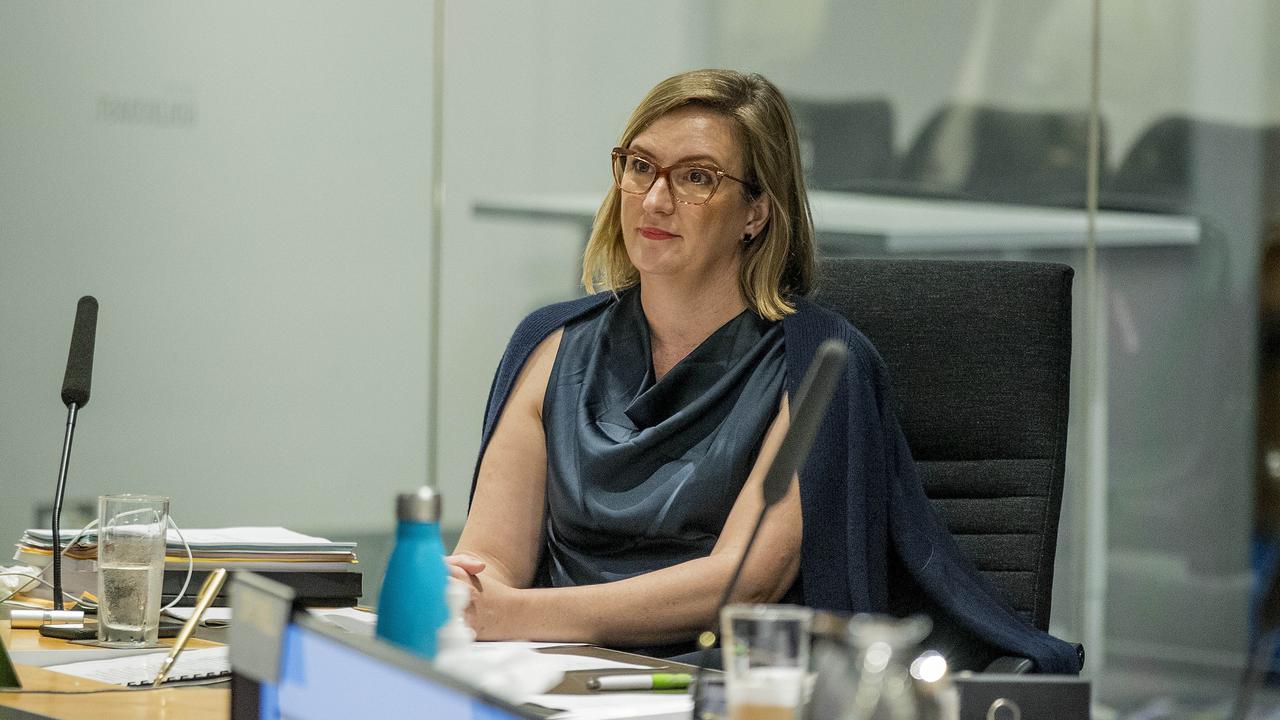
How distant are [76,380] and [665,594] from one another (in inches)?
27.4

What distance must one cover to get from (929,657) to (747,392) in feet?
3.52

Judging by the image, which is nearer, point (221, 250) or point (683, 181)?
point (683, 181)

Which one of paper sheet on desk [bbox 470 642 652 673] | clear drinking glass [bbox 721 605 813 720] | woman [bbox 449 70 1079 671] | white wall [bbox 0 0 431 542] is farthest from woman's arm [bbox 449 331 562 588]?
white wall [bbox 0 0 431 542]

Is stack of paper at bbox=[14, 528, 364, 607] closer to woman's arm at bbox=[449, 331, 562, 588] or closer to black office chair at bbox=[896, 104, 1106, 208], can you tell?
woman's arm at bbox=[449, 331, 562, 588]

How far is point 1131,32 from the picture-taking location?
3195mm

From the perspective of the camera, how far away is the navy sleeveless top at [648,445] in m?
1.85

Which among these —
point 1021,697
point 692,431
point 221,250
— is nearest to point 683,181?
point 692,431

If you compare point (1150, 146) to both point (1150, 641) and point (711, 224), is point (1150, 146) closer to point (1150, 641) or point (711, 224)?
point (1150, 641)

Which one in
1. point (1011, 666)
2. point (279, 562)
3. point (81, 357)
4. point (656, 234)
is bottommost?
point (1011, 666)

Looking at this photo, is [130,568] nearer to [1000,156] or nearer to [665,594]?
[665,594]

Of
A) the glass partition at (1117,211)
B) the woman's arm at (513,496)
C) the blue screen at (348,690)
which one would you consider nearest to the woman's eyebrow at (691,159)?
the woman's arm at (513,496)

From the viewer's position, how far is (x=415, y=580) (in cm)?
98

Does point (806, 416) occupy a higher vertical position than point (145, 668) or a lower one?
higher

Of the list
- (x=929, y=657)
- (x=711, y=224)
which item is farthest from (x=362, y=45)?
(x=929, y=657)
